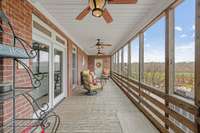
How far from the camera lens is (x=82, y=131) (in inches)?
126

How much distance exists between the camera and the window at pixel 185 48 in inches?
95.2

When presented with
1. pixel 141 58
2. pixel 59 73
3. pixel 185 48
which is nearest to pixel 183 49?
pixel 185 48

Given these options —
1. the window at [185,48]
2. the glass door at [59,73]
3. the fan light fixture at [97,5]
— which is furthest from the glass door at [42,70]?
the window at [185,48]

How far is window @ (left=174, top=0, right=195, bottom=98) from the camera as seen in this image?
2418 millimetres

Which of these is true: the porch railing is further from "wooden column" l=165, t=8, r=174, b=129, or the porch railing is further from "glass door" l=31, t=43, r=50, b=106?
"glass door" l=31, t=43, r=50, b=106

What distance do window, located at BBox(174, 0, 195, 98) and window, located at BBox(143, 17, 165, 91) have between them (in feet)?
1.89

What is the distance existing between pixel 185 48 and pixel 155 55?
4.57 ft

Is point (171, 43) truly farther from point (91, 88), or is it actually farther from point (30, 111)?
point (91, 88)

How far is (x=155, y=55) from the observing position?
4012 millimetres

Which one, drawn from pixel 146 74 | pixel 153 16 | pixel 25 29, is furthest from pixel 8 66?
pixel 146 74

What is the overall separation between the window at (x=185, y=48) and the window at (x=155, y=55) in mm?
576

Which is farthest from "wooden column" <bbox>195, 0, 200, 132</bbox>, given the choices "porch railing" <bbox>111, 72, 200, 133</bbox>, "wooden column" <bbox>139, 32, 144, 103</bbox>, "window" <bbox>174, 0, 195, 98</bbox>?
"wooden column" <bbox>139, 32, 144, 103</bbox>

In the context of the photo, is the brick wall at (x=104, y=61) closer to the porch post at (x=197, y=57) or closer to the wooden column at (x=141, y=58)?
the wooden column at (x=141, y=58)

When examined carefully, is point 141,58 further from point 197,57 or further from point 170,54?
point 197,57
